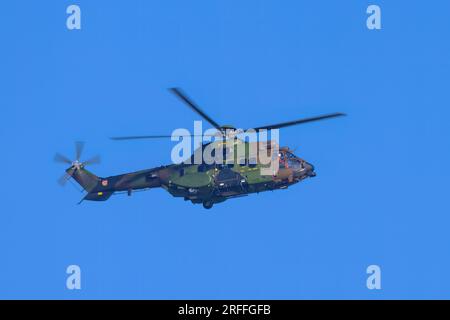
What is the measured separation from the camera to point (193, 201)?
2451 inches

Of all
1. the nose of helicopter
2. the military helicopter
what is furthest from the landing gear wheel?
the nose of helicopter

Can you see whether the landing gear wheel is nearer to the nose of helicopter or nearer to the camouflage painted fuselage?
the camouflage painted fuselage

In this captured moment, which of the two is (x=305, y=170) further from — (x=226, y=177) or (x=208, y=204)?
(x=208, y=204)

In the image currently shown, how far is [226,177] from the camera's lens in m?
61.2

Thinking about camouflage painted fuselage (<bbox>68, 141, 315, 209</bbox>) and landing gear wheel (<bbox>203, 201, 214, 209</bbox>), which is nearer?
camouflage painted fuselage (<bbox>68, 141, 315, 209</bbox>)

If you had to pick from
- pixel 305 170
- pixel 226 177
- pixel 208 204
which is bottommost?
pixel 208 204

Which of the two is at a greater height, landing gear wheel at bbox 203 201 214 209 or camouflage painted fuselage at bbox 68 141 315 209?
camouflage painted fuselage at bbox 68 141 315 209

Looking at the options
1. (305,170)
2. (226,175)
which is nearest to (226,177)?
(226,175)

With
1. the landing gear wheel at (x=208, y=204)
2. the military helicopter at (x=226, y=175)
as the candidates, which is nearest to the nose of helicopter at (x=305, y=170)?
the military helicopter at (x=226, y=175)

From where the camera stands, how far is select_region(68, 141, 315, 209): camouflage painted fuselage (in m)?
61.1

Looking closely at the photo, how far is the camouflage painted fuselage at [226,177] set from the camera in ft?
200

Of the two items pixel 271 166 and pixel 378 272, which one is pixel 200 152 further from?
pixel 378 272
